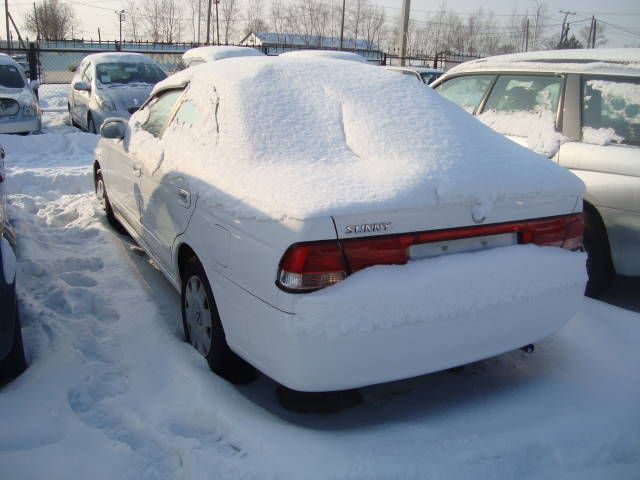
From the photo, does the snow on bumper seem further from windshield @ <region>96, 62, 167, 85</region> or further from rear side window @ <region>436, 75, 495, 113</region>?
windshield @ <region>96, 62, 167, 85</region>

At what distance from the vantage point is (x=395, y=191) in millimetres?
2379

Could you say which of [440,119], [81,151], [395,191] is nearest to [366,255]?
[395,191]

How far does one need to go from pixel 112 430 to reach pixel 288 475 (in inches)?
32.3

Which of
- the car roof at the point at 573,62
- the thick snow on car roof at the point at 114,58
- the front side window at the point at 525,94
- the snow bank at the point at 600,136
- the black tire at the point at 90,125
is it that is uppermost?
the thick snow on car roof at the point at 114,58

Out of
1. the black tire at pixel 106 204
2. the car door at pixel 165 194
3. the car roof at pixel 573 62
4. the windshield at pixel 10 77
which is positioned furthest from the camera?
the windshield at pixel 10 77

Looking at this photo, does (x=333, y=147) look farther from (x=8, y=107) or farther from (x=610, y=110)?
(x=8, y=107)

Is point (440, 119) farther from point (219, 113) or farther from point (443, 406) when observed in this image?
point (443, 406)

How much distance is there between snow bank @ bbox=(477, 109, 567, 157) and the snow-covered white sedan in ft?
4.13

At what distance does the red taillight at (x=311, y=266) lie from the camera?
225 centimetres

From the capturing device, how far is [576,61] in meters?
4.43

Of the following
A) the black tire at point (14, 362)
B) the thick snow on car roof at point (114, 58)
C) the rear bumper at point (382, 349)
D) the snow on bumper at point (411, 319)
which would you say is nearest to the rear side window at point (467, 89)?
the snow on bumper at point (411, 319)

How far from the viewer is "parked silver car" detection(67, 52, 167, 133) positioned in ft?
34.3

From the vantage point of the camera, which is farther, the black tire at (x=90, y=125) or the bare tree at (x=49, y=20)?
the bare tree at (x=49, y=20)

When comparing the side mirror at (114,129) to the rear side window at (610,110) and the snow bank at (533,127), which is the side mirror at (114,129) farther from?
the rear side window at (610,110)
